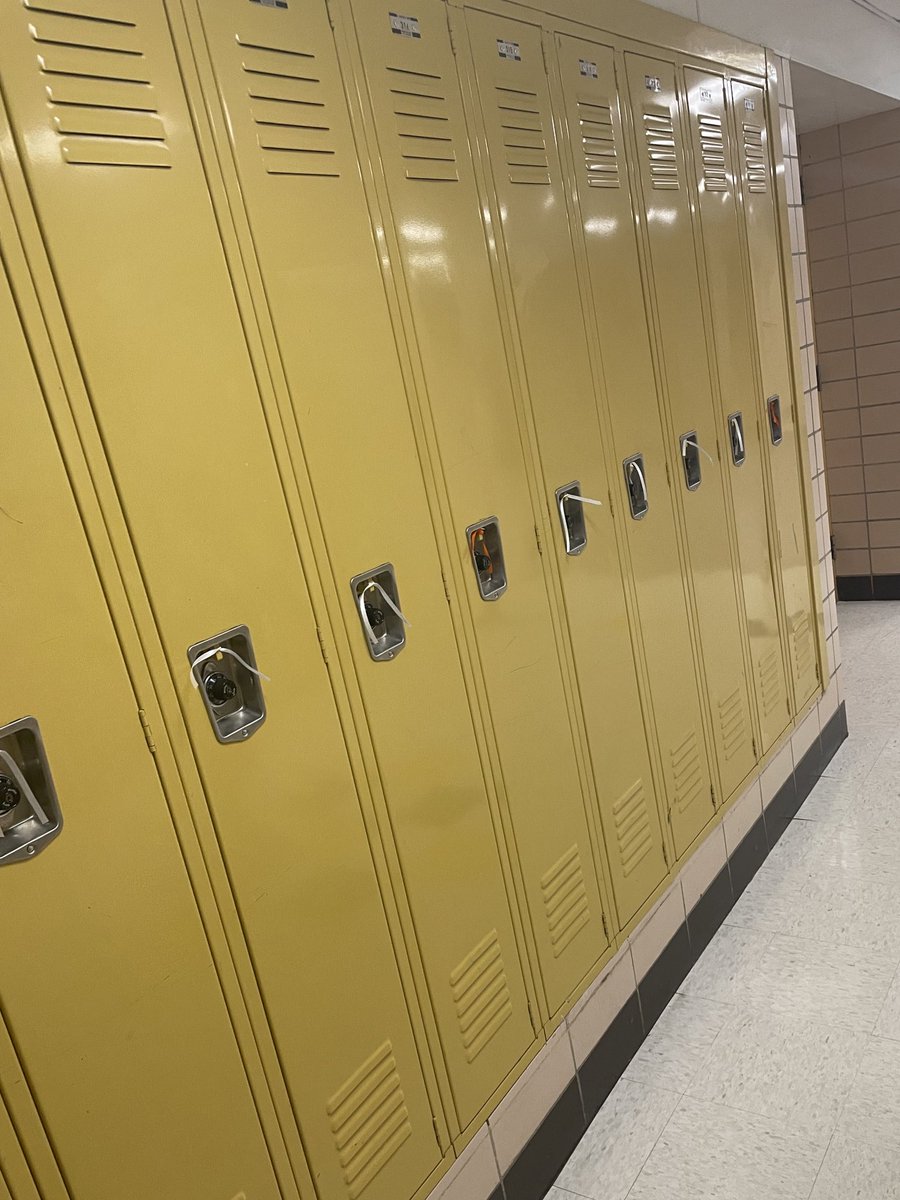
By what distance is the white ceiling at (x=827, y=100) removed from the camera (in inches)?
161

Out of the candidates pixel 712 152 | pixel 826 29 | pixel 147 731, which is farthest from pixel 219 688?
→ pixel 826 29

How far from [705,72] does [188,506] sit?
8.13 ft

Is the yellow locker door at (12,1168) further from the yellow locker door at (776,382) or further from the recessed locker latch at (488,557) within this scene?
the yellow locker door at (776,382)

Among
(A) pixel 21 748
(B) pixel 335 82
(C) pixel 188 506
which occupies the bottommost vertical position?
(A) pixel 21 748

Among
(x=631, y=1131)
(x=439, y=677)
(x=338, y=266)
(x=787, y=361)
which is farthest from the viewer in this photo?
(x=787, y=361)

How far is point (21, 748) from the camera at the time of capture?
123 centimetres

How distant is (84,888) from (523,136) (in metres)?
1.84

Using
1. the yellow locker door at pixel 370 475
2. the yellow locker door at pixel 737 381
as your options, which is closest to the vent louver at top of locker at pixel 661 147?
the yellow locker door at pixel 737 381

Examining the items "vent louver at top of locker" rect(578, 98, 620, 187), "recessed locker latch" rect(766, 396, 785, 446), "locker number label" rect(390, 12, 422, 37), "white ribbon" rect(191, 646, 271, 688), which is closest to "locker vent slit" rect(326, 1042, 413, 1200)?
"white ribbon" rect(191, 646, 271, 688)

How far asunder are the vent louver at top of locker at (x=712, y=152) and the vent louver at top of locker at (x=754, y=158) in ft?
0.66

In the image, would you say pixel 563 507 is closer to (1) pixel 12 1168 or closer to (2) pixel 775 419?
(2) pixel 775 419

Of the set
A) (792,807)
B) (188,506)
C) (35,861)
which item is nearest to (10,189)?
(188,506)

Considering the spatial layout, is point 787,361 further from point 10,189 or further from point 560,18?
point 10,189

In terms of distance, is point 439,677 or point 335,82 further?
point 439,677
